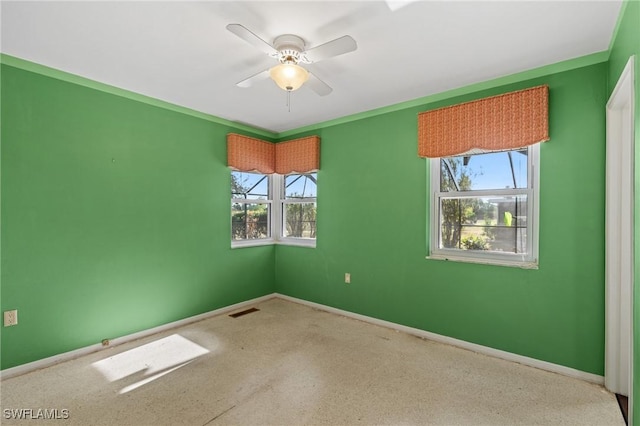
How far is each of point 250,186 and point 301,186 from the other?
731 mm

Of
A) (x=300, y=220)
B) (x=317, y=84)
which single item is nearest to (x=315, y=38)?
(x=317, y=84)

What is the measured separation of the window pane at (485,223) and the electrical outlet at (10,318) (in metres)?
3.76

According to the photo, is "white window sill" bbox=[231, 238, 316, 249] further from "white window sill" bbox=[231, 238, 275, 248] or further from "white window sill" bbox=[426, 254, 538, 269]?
"white window sill" bbox=[426, 254, 538, 269]

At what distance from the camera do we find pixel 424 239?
3.03 meters

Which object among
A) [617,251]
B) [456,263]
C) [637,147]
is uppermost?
[637,147]

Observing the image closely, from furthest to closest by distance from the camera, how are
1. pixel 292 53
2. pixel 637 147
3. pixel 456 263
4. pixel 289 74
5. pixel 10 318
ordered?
pixel 456 263 → pixel 10 318 → pixel 292 53 → pixel 289 74 → pixel 637 147

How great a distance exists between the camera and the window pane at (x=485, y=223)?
2578 millimetres

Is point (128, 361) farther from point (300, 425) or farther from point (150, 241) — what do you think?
point (300, 425)

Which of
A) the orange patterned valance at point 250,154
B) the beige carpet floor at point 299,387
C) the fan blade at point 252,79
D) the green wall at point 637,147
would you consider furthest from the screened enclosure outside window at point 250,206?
the green wall at point 637,147

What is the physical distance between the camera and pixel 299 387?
2131 millimetres

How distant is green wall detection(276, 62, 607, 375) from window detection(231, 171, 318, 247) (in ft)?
0.85

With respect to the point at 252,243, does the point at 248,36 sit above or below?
above

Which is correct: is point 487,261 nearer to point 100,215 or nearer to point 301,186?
point 301,186

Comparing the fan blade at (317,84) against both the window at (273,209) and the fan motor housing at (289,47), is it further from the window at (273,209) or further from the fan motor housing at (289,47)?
the window at (273,209)
